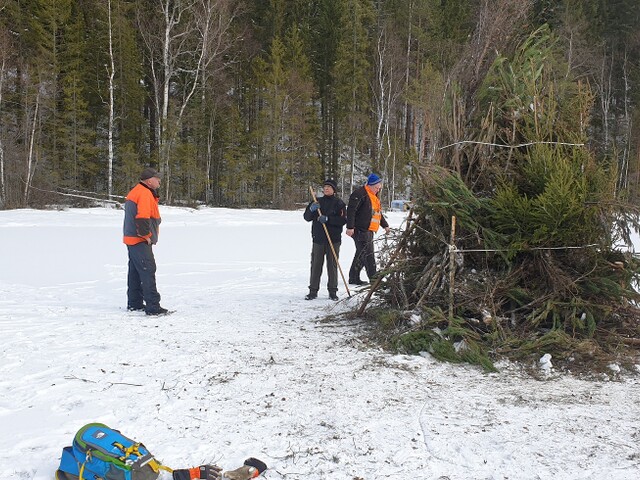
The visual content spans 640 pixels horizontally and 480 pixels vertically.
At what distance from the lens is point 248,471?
111 inches

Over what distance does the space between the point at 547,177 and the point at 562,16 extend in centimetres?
3149

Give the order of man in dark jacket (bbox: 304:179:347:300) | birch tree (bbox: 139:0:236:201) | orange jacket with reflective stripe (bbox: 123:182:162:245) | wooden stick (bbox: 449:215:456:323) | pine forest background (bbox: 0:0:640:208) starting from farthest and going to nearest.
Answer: birch tree (bbox: 139:0:236:201), pine forest background (bbox: 0:0:640:208), man in dark jacket (bbox: 304:179:347:300), orange jacket with reflective stripe (bbox: 123:182:162:245), wooden stick (bbox: 449:215:456:323)

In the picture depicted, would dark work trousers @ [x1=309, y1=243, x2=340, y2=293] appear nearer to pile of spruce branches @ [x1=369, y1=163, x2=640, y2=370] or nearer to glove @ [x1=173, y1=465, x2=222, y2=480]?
pile of spruce branches @ [x1=369, y1=163, x2=640, y2=370]

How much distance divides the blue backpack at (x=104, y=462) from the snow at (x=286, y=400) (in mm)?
235

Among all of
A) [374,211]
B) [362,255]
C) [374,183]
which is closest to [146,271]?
[362,255]

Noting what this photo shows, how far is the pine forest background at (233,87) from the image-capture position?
24156 mm

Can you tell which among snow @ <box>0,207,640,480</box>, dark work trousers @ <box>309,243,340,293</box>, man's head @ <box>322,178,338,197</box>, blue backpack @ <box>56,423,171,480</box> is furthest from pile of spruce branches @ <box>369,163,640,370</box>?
blue backpack @ <box>56,423,171,480</box>

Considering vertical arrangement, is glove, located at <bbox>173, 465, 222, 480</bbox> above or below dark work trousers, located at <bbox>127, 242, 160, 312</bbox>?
below

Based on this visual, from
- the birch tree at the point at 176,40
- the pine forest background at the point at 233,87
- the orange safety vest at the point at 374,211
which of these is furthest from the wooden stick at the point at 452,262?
the birch tree at the point at 176,40

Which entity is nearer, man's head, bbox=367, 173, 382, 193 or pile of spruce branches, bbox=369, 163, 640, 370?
pile of spruce branches, bbox=369, 163, 640, 370

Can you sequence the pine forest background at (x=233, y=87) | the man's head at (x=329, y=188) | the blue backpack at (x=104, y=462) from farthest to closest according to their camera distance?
the pine forest background at (x=233, y=87) < the man's head at (x=329, y=188) < the blue backpack at (x=104, y=462)

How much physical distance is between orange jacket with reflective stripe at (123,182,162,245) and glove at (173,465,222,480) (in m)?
4.16

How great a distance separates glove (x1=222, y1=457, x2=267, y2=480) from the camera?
109 inches

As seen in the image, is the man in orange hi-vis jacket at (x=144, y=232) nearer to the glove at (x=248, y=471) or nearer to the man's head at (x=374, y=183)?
the man's head at (x=374, y=183)
